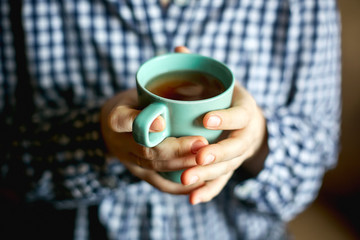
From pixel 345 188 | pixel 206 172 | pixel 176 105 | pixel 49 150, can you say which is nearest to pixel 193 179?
pixel 206 172

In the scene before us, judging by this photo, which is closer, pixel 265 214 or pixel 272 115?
pixel 272 115

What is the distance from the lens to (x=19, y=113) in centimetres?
82

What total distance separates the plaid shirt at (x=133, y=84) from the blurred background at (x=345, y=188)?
296 millimetres

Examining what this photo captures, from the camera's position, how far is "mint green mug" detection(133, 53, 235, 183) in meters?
0.40

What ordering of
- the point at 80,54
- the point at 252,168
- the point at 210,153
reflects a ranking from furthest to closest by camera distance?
the point at 80,54 → the point at 252,168 → the point at 210,153

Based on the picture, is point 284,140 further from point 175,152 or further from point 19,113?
point 19,113

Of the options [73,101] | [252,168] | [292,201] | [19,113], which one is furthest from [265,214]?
[19,113]

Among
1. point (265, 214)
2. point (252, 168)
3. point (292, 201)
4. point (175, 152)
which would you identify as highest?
point (175, 152)

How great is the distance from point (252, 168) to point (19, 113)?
0.60 m

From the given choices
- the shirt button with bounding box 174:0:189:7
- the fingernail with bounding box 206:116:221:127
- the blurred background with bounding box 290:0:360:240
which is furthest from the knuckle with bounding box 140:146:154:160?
the blurred background with bounding box 290:0:360:240

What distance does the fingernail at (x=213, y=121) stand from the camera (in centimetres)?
43

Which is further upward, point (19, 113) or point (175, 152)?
point (175, 152)

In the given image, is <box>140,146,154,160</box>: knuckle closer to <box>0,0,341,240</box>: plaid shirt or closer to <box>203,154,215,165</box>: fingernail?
<box>203,154,215,165</box>: fingernail

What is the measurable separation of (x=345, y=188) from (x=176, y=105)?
120 cm
